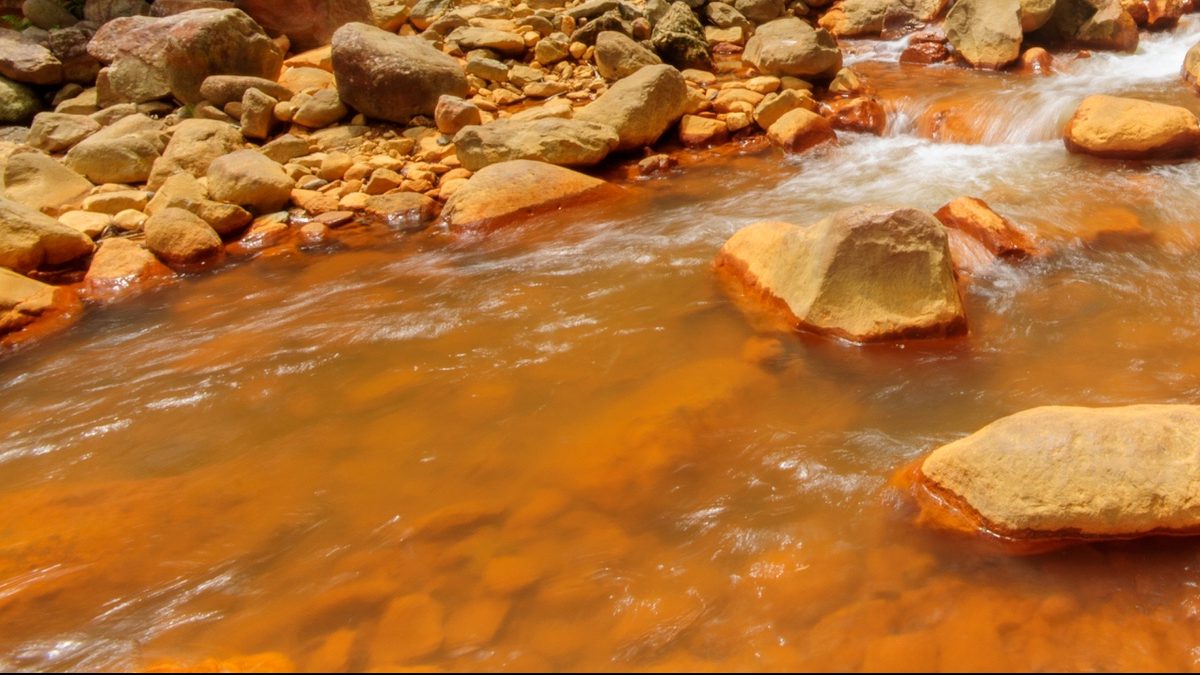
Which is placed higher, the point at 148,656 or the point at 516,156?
the point at 516,156

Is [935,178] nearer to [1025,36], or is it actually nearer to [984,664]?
[1025,36]

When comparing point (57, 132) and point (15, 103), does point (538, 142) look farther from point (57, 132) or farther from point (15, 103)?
point (15, 103)

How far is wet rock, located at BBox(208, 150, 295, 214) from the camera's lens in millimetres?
6355

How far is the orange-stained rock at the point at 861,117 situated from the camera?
289 inches

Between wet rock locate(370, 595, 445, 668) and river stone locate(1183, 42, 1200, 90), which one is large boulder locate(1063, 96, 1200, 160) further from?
wet rock locate(370, 595, 445, 668)

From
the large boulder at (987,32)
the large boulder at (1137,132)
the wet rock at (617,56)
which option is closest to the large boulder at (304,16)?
the wet rock at (617,56)

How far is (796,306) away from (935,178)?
286 centimetres

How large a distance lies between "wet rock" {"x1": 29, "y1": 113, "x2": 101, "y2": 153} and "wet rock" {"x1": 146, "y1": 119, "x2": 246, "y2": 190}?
1464 mm

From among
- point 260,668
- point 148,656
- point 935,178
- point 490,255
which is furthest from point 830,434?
point 935,178

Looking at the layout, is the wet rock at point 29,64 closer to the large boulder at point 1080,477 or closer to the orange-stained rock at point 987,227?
the orange-stained rock at point 987,227

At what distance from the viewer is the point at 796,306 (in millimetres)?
4016

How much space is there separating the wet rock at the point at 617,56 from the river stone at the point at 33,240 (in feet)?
17.2

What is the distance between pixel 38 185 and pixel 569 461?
19.9 feet

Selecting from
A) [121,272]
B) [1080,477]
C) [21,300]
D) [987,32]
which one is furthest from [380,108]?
[1080,477]
